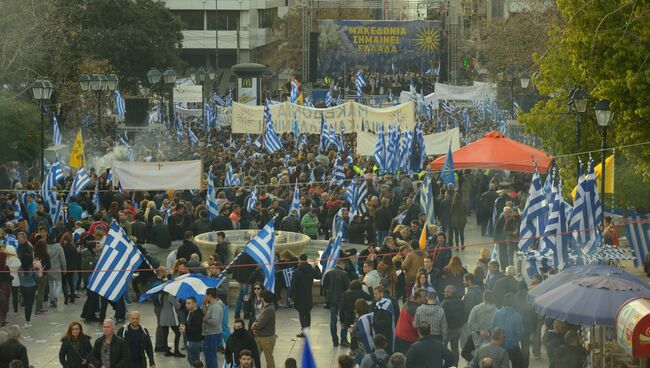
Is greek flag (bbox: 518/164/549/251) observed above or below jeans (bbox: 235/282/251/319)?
above

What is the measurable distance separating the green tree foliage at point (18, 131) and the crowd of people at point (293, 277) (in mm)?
755

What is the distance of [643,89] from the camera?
2017cm

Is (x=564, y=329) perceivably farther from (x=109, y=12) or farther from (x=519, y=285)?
(x=109, y=12)

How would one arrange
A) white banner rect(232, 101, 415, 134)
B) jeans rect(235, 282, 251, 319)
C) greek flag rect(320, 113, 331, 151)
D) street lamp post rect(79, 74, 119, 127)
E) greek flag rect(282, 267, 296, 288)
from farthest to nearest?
white banner rect(232, 101, 415, 134)
greek flag rect(320, 113, 331, 151)
street lamp post rect(79, 74, 119, 127)
greek flag rect(282, 267, 296, 288)
jeans rect(235, 282, 251, 319)

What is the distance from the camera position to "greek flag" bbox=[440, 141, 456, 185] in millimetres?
27392

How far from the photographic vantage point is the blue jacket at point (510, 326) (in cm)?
1477

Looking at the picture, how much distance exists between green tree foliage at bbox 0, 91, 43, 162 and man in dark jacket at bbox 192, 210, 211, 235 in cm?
931

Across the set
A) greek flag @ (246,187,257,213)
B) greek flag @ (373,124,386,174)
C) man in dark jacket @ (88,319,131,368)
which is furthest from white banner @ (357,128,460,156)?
man in dark jacket @ (88,319,131,368)

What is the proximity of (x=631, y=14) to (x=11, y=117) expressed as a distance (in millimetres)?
18277

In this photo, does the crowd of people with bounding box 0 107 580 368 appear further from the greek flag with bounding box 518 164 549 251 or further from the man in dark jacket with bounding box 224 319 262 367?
the greek flag with bounding box 518 164 549 251

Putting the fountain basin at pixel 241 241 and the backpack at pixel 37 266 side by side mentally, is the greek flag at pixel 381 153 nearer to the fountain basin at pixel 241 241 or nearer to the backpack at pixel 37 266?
the fountain basin at pixel 241 241

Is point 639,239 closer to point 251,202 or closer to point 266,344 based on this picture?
point 266,344

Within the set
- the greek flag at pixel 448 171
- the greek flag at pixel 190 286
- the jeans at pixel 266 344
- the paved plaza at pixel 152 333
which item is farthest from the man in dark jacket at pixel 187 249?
the greek flag at pixel 448 171

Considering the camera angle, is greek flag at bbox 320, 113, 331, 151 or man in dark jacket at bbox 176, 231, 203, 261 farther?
greek flag at bbox 320, 113, 331, 151
